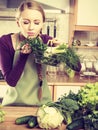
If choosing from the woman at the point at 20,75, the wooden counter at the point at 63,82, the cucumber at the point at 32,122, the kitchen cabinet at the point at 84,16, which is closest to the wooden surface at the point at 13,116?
the cucumber at the point at 32,122

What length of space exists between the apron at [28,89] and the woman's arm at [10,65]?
54 mm

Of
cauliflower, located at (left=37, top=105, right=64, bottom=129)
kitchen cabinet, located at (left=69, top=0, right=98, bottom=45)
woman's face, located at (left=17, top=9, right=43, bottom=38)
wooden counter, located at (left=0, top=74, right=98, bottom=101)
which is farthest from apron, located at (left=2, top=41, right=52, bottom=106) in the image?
kitchen cabinet, located at (left=69, top=0, right=98, bottom=45)

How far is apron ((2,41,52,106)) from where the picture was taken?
2213mm

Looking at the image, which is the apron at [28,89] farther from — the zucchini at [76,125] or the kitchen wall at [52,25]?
the kitchen wall at [52,25]

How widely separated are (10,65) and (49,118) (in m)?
1.01

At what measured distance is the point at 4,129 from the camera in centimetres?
143

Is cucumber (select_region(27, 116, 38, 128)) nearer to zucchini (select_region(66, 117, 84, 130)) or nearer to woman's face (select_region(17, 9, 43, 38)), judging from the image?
zucchini (select_region(66, 117, 84, 130))

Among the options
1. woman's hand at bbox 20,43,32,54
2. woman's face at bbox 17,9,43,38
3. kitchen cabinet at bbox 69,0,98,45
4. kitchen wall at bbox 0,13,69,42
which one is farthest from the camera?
kitchen wall at bbox 0,13,69,42

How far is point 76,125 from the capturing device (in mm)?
1419

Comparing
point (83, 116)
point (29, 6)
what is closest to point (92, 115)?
point (83, 116)

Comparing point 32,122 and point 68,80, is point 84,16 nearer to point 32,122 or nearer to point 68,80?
point 68,80

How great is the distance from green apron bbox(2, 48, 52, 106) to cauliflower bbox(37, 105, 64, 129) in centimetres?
76

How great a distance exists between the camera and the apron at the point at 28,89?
87.1 inches

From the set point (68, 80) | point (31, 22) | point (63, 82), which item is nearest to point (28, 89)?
point (31, 22)
